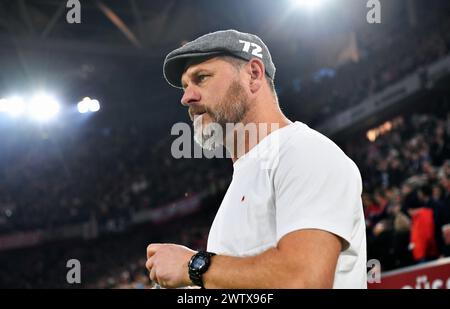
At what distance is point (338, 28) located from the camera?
64.0 feet

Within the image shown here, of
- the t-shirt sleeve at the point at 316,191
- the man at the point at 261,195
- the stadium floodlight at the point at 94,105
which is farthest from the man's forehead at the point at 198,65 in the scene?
the stadium floodlight at the point at 94,105

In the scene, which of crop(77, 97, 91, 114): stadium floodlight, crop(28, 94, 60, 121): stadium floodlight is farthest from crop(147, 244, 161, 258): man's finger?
crop(77, 97, 91, 114): stadium floodlight

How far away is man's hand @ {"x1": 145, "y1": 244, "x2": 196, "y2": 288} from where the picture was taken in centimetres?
150

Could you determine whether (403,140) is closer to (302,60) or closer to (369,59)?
(369,59)

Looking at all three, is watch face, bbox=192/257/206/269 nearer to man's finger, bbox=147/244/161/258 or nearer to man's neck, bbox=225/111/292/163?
man's finger, bbox=147/244/161/258

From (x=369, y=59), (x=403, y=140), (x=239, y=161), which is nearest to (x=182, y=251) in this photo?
(x=239, y=161)

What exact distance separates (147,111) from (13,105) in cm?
596

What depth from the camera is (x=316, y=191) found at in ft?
4.69

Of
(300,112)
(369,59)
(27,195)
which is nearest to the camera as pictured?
(369,59)

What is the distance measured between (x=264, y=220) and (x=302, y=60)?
63.1 feet

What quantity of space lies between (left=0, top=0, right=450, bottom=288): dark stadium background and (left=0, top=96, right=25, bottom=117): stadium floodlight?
0.44 feet

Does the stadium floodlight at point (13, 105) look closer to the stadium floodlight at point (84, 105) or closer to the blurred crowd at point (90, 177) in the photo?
the blurred crowd at point (90, 177)

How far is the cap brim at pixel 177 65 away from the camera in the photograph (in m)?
1.72

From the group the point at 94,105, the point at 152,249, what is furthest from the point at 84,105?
the point at 152,249
